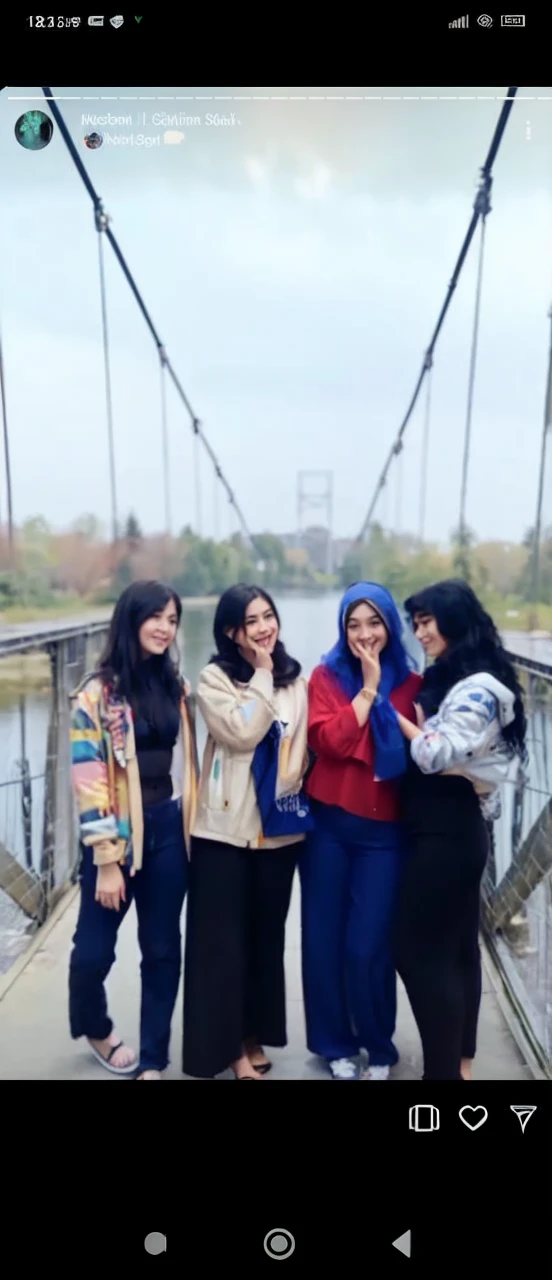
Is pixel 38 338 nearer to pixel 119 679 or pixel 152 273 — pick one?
pixel 152 273

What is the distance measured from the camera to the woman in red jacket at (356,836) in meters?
1.42

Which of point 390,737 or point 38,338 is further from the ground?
point 38,338

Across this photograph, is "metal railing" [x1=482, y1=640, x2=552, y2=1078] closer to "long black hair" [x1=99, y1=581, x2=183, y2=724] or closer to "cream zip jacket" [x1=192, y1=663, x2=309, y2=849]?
"cream zip jacket" [x1=192, y1=663, x2=309, y2=849]

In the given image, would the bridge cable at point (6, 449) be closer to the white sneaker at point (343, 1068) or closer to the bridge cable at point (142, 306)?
the bridge cable at point (142, 306)

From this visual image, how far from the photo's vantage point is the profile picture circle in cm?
108

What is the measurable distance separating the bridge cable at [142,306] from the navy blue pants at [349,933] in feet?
1.60

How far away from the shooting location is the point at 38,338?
3.87 feet

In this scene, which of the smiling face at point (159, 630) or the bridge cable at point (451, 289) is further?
the smiling face at point (159, 630)

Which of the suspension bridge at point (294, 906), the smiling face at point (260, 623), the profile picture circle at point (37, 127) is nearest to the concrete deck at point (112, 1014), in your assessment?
the suspension bridge at point (294, 906)

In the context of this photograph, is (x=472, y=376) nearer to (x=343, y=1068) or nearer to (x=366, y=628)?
(x=366, y=628)
